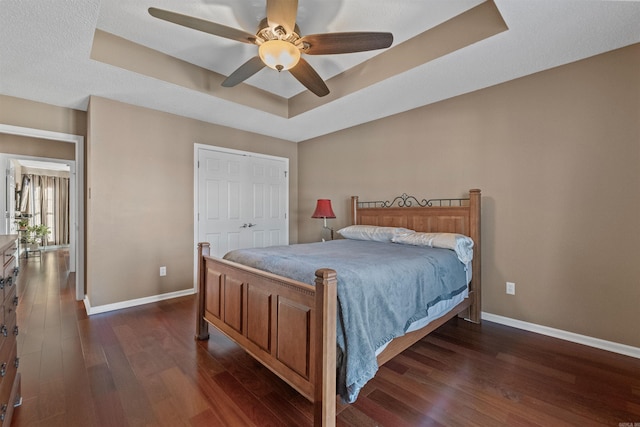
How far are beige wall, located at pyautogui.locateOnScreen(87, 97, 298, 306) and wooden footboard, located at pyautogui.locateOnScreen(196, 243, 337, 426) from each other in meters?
1.44

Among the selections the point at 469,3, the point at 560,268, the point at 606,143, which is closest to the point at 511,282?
the point at 560,268

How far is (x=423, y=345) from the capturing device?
2.40 m

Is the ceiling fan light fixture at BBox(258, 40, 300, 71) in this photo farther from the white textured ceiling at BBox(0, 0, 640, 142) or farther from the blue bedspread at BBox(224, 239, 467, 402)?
the blue bedspread at BBox(224, 239, 467, 402)

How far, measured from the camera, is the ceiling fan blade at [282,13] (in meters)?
1.69

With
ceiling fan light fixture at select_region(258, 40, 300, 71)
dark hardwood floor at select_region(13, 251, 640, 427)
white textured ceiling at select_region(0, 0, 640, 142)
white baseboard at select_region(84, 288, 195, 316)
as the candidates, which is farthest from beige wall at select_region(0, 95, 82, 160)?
ceiling fan light fixture at select_region(258, 40, 300, 71)

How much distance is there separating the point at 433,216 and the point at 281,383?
7.70ft

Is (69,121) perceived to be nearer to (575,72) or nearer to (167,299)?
(167,299)

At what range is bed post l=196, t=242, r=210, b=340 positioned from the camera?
2.46 m

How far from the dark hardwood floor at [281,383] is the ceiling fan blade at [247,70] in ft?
7.51

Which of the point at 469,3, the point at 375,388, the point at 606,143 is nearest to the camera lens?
the point at 375,388

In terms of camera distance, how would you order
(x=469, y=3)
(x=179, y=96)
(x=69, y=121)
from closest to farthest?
(x=469, y=3) < (x=179, y=96) < (x=69, y=121)

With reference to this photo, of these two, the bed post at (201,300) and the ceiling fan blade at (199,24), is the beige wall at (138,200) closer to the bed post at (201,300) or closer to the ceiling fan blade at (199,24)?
the bed post at (201,300)

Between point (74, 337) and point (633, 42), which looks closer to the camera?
point (633, 42)

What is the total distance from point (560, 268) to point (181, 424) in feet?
10.3
